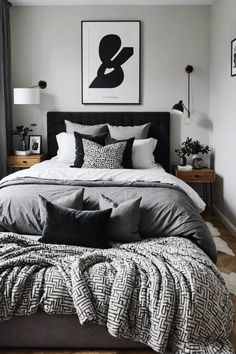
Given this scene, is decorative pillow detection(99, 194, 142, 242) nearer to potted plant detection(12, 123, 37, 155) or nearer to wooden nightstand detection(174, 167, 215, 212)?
wooden nightstand detection(174, 167, 215, 212)

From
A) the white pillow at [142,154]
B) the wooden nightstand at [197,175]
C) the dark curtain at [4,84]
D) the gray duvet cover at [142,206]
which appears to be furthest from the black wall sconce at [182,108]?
the dark curtain at [4,84]

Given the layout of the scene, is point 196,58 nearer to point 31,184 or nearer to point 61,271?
point 31,184

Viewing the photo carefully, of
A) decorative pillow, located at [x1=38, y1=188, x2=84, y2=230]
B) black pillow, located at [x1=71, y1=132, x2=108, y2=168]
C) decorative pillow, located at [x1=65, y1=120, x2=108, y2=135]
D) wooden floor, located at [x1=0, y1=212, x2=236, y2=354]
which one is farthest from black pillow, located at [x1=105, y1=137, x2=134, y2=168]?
decorative pillow, located at [x1=38, y1=188, x2=84, y2=230]

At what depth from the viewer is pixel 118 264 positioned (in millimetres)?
2361

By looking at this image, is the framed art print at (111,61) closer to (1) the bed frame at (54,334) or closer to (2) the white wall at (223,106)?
(2) the white wall at (223,106)

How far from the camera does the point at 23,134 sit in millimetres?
5402

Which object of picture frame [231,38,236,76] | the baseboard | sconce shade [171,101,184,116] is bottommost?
the baseboard

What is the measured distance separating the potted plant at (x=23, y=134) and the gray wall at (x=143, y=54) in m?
0.27

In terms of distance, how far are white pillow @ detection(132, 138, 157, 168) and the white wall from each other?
81 centimetres

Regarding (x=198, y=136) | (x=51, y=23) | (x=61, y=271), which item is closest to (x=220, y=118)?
(x=198, y=136)

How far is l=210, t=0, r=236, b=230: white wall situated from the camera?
4.36m

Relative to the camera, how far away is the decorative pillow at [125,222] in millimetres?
2834

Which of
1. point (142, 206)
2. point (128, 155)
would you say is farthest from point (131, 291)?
point (128, 155)

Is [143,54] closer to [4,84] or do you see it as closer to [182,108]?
[182,108]
